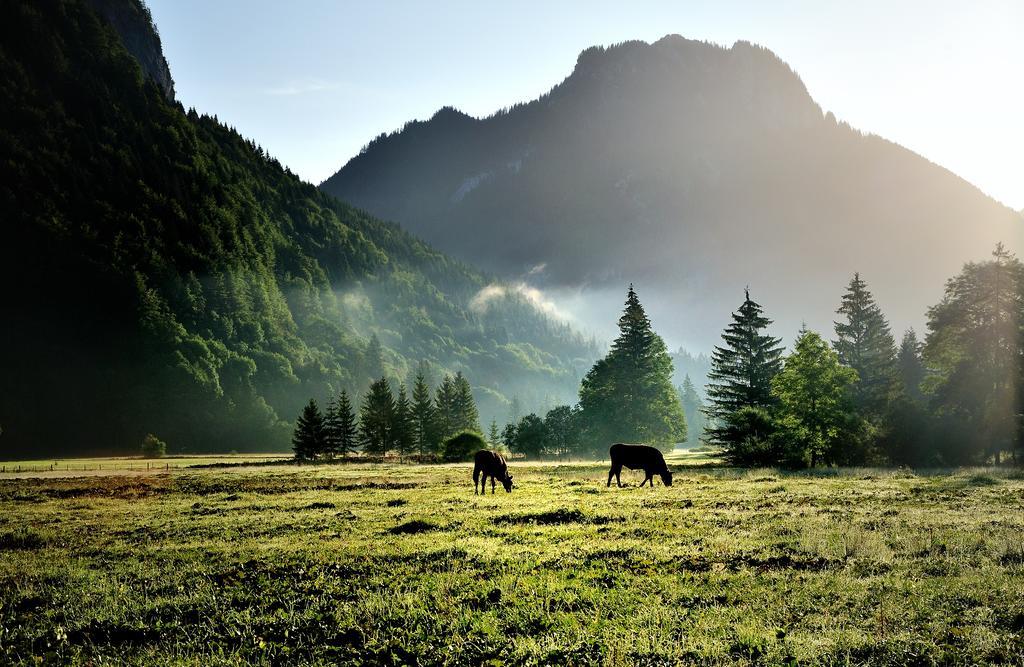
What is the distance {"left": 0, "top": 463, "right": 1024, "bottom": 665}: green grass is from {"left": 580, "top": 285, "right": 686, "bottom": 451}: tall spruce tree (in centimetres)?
5216

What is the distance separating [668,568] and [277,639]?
26.0ft

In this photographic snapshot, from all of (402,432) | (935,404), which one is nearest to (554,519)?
(935,404)

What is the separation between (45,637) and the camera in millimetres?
8906

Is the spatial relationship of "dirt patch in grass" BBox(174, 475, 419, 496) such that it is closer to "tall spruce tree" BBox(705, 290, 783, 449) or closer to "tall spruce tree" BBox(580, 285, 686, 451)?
"tall spruce tree" BBox(705, 290, 783, 449)

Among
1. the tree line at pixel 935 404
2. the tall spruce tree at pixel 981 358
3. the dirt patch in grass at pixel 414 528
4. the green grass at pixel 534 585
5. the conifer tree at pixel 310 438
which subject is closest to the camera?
the green grass at pixel 534 585

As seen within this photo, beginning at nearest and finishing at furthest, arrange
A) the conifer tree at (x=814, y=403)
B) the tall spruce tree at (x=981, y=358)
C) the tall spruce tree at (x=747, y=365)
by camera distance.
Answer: the tall spruce tree at (x=981, y=358), the conifer tree at (x=814, y=403), the tall spruce tree at (x=747, y=365)

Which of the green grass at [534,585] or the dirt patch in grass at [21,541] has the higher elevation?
the green grass at [534,585]

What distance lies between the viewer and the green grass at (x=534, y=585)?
7.78m

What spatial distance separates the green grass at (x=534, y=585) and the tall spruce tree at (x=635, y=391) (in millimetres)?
52163

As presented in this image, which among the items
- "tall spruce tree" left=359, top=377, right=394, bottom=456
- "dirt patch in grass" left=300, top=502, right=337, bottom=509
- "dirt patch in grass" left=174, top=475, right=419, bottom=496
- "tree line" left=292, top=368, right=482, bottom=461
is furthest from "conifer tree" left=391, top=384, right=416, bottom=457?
"dirt patch in grass" left=300, top=502, right=337, bottom=509

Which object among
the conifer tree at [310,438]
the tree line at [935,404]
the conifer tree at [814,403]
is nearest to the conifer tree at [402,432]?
the conifer tree at [310,438]

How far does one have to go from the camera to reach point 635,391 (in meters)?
74.8

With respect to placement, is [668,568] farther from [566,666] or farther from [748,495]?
[748,495]

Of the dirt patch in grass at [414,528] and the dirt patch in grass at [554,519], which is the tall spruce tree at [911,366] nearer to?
the dirt patch in grass at [554,519]
